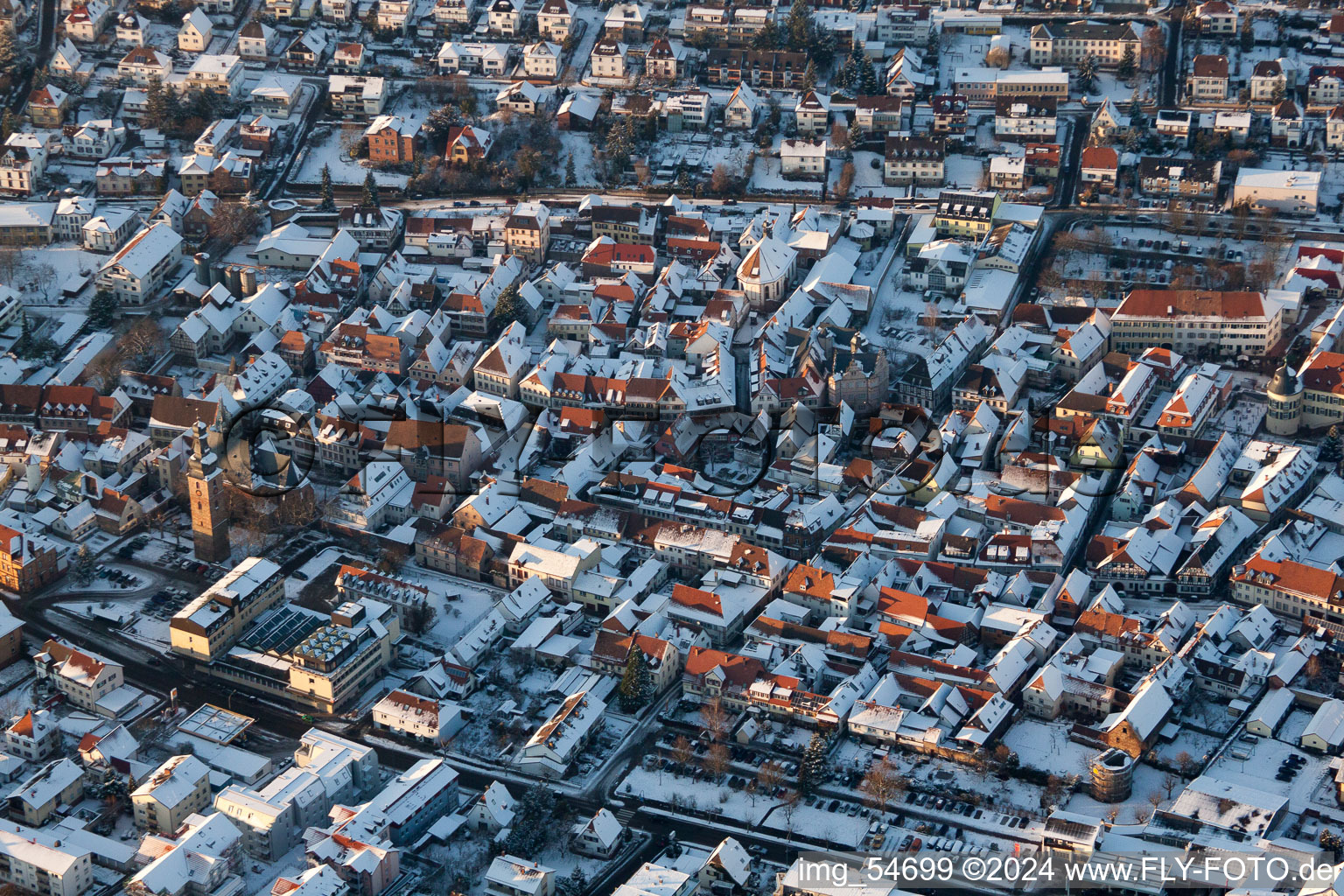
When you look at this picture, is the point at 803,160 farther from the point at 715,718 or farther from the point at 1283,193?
the point at 715,718

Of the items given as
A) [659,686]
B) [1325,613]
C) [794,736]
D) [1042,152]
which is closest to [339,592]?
[659,686]

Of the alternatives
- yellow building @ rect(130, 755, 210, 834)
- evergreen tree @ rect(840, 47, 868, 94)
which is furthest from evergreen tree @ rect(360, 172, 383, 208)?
yellow building @ rect(130, 755, 210, 834)

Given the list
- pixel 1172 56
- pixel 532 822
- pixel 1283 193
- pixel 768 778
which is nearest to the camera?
pixel 532 822

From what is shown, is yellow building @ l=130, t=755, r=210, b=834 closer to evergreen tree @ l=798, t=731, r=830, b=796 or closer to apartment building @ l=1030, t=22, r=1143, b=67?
evergreen tree @ l=798, t=731, r=830, b=796

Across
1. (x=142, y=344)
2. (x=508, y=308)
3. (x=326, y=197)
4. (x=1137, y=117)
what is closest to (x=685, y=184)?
(x=508, y=308)

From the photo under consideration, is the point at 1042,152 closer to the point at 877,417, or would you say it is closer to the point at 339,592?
the point at 877,417

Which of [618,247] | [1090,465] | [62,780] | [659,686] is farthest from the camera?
[618,247]
